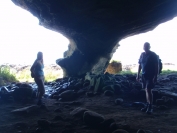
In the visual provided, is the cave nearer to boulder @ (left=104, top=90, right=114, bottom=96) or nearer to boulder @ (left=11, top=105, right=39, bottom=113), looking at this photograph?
boulder @ (left=104, top=90, right=114, bottom=96)

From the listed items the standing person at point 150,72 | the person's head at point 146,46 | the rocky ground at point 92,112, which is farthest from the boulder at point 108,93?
the person's head at point 146,46

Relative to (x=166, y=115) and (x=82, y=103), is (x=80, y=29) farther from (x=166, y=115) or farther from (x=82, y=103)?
(x=166, y=115)

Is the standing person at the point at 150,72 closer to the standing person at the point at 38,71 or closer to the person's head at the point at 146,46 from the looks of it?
the person's head at the point at 146,46

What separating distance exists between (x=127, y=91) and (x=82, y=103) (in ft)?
6.79

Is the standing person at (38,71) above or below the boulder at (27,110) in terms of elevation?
above

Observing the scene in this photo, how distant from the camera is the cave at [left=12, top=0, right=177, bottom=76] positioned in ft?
30.8

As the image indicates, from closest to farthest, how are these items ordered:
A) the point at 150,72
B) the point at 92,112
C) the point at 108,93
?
1. the point at 92,112
2. the point at 150,72
3. the point at 108,93

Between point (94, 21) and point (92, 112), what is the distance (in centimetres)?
672

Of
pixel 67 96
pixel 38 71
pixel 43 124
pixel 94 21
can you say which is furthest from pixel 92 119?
pixel 94 21

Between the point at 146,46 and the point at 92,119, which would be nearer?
the point at 92,119

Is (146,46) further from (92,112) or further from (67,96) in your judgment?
(67,96)

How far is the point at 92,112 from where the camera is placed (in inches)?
205

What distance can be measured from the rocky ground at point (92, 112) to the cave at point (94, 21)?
3.21 metres

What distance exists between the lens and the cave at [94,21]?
370 inches
